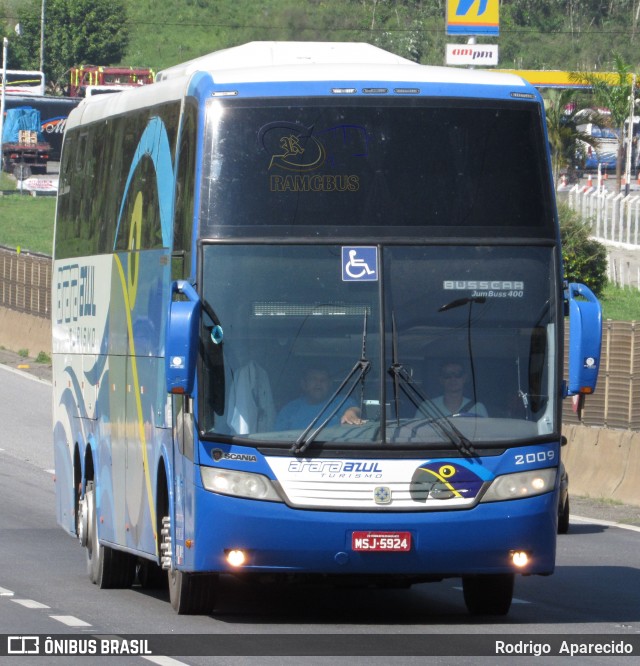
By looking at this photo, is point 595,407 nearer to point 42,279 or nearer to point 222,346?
point 222,346

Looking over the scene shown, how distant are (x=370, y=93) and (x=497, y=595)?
12.2 ft

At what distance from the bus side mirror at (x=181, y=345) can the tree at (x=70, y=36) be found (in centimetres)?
12211

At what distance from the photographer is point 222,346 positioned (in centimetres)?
1065

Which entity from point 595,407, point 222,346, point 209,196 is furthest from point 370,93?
point 595,407

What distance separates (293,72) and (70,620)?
13.6 ft

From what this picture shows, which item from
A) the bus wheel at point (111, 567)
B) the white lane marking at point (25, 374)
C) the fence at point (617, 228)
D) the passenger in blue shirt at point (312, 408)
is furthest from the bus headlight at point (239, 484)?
the fence at point (617, 228)

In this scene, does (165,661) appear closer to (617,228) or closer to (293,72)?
(293,72)

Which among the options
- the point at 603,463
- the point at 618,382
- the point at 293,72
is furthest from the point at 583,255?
the point at 293,72

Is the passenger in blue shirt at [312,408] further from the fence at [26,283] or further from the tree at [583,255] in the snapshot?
the tree at [583,255]

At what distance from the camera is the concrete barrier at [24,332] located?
3994cm

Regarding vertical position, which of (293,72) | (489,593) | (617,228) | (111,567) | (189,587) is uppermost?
(293,72)

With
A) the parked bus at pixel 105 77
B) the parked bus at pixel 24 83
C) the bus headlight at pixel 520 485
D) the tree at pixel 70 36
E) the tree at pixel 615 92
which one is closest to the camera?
the bus headlight at pixel 520 485

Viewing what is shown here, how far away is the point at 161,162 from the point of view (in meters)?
11.9

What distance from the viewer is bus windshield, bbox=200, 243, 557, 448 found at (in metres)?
10.5
